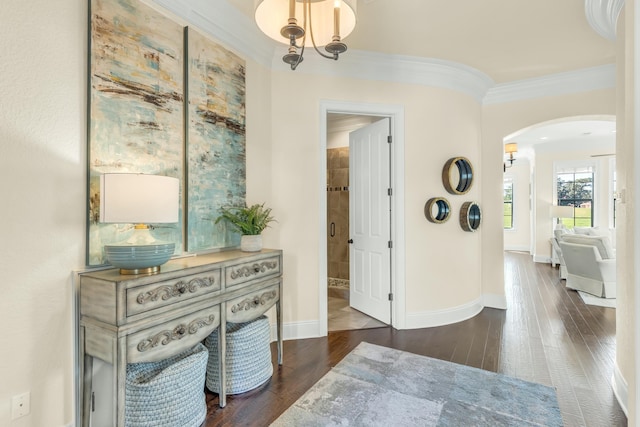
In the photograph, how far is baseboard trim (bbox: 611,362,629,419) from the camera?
213cm

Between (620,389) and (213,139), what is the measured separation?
3398 mm

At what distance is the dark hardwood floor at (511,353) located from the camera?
213cm

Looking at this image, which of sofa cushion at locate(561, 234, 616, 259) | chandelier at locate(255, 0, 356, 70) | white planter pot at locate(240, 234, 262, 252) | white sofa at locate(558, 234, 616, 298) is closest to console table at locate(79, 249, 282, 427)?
white planter pot at locate(240, 234, 262, 252)

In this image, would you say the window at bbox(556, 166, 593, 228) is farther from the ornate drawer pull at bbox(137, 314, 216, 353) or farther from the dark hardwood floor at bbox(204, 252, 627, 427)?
the ornate drawer pull at bbox(137, 314, 216, 353)

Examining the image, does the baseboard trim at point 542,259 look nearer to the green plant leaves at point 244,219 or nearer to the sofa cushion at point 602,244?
the sofa cushion at point 602,244

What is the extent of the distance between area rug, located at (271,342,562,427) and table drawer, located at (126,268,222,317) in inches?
37.0

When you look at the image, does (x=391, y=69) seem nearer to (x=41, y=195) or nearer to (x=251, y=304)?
(x=251, y=304)

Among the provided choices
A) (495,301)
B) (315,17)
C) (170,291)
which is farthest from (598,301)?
(170,291)

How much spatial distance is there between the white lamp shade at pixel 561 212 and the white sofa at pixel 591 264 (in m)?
2.85

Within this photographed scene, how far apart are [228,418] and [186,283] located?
900 mm

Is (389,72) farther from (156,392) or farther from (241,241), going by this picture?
(156,392)

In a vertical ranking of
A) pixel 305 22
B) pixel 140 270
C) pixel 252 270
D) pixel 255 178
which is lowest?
pixel 252 270

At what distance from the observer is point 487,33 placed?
298 cm

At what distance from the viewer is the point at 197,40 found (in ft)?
7.99
